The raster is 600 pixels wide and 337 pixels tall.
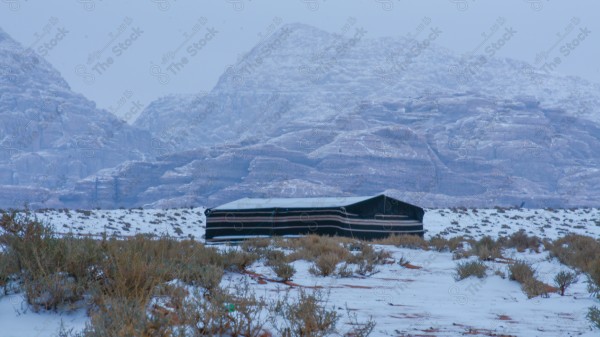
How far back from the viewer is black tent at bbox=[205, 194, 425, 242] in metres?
Result: 29.0

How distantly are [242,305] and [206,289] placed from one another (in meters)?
1.70

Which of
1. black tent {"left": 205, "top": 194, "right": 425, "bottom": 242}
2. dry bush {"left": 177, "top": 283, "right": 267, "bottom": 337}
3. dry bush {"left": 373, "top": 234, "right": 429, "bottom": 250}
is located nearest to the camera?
dry bush {"left": 177, "top": 283, "right": 267, "bottom": 337}

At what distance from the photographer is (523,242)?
80.2 ft

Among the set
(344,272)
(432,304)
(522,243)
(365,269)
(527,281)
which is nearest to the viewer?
(432,304)

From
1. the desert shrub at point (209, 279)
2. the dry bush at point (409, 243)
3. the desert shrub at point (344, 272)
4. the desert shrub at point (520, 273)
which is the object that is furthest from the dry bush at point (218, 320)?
the dry bush at point (409, 243)

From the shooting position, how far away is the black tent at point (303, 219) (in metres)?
29.0

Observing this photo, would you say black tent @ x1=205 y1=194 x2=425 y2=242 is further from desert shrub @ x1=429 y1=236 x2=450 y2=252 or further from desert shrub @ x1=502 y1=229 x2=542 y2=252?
desert shrub @ x1=502 y1=229 x2=542 y2=252

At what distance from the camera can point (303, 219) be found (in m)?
29.2

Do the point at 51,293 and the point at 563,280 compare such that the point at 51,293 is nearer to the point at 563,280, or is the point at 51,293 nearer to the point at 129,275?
the point at 129,275

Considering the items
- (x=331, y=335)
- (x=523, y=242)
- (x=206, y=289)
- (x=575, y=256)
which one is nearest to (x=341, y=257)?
(x=575, y=256)

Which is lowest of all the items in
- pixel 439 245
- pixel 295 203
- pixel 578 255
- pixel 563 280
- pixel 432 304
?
pixel 432 304

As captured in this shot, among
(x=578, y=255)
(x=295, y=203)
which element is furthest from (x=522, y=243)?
(x=295, y=203)

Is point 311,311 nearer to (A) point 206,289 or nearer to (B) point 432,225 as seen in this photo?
(A) point 206,289

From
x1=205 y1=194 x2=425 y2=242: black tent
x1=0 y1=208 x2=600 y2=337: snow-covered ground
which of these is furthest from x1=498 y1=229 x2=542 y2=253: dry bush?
x1=205 y1=194 x2=425 y2=242: black tent
